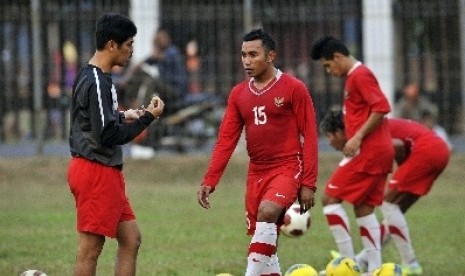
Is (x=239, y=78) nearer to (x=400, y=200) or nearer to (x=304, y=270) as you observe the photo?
(x=400, y=200)

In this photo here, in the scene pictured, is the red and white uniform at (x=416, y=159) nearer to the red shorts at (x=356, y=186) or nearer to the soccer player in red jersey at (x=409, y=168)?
the soccer player in red jersey at (x=409, y=168)

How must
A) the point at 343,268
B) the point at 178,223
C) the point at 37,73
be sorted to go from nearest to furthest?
1. the point at 343,268
2. the point at 178,223
3. the point at 37,73

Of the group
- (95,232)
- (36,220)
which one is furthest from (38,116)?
(95,232)

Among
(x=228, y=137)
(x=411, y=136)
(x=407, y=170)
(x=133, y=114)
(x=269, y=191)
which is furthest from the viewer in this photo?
(x=411, y=136)

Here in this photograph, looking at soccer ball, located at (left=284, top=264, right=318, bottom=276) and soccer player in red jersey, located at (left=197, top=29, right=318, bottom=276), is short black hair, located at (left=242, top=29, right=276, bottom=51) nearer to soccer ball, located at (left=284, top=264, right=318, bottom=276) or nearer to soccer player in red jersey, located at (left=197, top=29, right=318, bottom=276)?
soccer player in red jersey, located at (left=197, top=29, right=318, bottom=276)

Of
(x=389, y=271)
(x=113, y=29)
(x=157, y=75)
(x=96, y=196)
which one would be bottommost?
(x=389, y=271)

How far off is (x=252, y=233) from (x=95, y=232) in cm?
151

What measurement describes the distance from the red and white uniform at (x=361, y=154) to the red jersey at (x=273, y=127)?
174 cm

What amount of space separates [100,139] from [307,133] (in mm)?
1602

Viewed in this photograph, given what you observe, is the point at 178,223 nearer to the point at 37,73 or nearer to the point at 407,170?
the point at 407,170

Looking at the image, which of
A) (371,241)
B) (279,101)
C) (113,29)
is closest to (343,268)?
(371,241)

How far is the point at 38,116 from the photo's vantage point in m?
20.7

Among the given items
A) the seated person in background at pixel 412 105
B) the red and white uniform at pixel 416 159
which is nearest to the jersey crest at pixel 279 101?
the red and white uniform at pixel 416 159

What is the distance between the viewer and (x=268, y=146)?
9766mm
